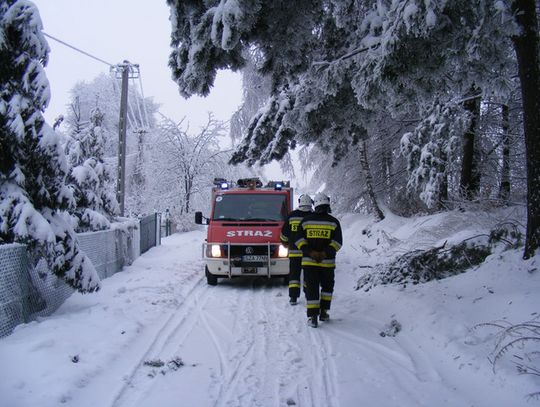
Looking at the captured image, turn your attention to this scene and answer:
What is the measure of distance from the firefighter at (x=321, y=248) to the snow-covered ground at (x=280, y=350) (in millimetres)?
531

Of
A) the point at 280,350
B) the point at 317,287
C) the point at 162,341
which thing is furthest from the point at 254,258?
the point at 280,350

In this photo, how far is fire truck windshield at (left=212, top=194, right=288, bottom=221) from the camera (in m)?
11.1

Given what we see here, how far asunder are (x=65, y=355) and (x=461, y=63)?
564 centimetres

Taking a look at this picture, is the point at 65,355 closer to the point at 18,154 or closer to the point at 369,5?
the point at 18,154

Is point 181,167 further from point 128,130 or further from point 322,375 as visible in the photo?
point 322,375

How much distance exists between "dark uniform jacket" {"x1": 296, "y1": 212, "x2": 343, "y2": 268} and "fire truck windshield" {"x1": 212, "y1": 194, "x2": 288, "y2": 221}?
383cm

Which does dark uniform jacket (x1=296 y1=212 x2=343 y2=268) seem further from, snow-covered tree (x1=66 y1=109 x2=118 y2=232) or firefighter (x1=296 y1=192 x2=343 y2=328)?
snow-covered tree (x1=66 y1=109 x2=118 y2=232)

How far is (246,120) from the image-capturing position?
803 inches

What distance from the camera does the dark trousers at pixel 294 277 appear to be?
27.5 ft

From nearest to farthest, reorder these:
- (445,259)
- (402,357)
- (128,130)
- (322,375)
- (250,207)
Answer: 1. (322,375)
2. (402,357)
3. (445,259)
4. (250,207)
5. (128,130)

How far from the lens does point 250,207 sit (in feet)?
37.2

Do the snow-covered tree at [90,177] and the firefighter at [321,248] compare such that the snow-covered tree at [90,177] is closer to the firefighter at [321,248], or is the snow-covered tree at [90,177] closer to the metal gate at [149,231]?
the metal gate at [149,231]

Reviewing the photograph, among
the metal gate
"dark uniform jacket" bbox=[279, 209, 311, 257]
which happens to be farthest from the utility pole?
"dark uniform jacket" bbox=[279, 209, 311, 257]

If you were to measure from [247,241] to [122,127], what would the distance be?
942cm
